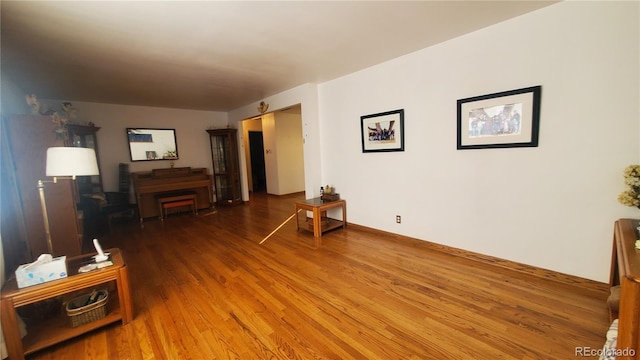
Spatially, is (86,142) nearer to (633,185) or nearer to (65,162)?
(65,162)

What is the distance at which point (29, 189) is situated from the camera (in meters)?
2.32

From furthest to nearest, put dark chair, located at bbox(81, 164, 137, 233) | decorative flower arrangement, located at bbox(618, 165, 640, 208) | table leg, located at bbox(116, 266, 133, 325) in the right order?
dark chair, located at bbox(81, 164, 137, 233), table leg, located at bbox(116, 266, 133, 325), decorative flower arrangement, located at bbox(618, 165, 640, 208)

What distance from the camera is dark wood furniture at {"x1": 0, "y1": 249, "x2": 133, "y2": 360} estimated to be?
1.52m

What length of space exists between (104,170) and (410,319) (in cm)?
645

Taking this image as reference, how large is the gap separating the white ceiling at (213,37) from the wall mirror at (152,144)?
172cm

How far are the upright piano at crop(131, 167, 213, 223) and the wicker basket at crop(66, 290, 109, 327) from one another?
12.0 feet

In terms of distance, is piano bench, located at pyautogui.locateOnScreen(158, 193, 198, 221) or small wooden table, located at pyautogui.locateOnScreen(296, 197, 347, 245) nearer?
small wooden table, located at pyautogui.locateOnScreen(296, 197, 347, 245)

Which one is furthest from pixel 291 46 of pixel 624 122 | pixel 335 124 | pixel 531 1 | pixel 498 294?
pixel 498 294

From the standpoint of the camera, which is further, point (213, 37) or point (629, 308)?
point (213, 37)

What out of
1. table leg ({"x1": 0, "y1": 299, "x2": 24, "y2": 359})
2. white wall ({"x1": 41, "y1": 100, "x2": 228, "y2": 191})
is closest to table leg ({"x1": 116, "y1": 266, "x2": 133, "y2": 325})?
table leg ({"x1": 0, "y1": 299, "x2": 24, "y2": 359})

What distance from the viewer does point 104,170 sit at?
526 cm

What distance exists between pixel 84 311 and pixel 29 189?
144 centimetres

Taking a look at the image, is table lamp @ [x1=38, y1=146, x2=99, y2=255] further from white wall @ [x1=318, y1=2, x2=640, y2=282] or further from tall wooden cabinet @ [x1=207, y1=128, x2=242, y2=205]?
tall wooden cabinet @ [x1=207, y1=128, x2=242, y2=205]

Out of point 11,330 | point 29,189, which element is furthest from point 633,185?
point 29,189
